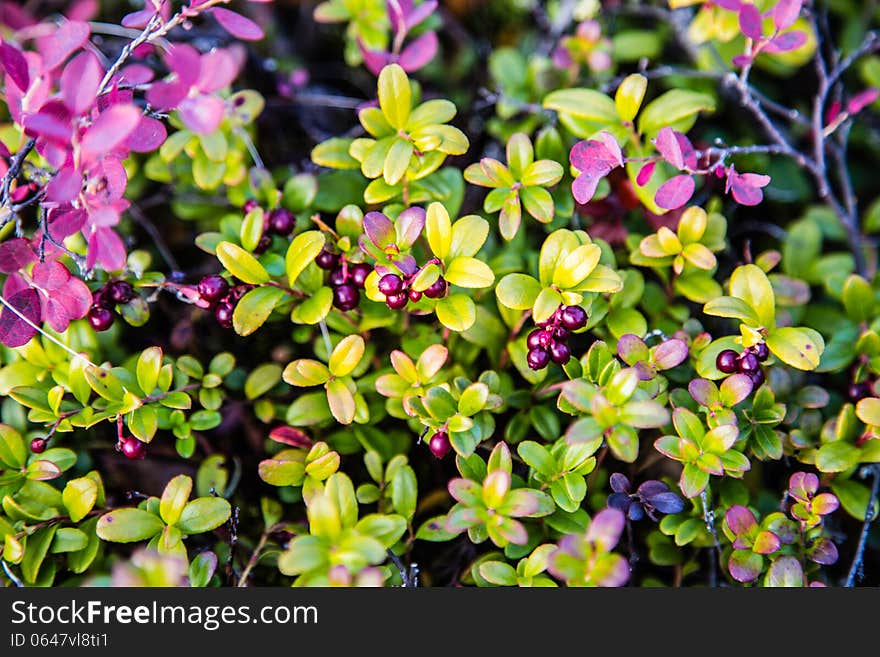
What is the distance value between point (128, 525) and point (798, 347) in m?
1.21

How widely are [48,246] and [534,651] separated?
1.14m

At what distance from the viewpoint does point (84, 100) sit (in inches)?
42.2

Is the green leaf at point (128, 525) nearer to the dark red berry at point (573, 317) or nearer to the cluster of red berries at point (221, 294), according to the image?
the cluster of red berries at point (221, 294)

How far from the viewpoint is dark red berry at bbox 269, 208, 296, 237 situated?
1.47 m

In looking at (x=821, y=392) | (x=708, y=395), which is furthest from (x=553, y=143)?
(x=821, y=392)

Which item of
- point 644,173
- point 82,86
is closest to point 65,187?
point 82,86

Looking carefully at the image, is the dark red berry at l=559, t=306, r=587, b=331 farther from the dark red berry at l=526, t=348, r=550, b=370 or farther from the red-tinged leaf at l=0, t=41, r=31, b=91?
the red-tinged leaf at l=0, t=41, r=31, b=91

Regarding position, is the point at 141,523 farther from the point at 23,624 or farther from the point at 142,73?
the point at 142,73

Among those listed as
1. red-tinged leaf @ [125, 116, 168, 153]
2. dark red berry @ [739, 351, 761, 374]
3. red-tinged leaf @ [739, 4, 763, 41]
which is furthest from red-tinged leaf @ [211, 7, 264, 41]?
dark red berry @ [739, 351, 761, 374]

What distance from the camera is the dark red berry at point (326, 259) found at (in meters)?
1.40

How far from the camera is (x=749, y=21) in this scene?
145 centimetres

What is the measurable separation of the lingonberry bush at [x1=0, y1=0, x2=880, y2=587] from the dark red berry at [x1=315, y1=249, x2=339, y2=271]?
0.05ft

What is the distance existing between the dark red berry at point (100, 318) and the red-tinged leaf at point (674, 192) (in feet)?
3.51

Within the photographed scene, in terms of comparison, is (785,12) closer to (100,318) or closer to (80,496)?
(100,318)
